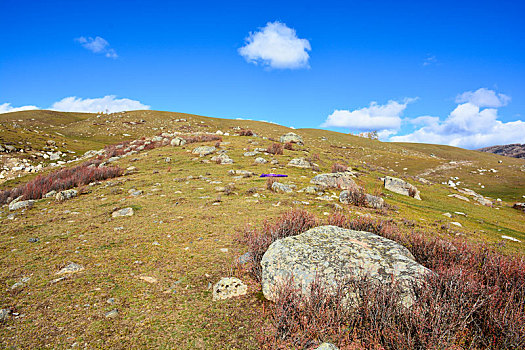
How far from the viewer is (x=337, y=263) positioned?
14.2ft

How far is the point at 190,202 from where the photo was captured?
10.5m

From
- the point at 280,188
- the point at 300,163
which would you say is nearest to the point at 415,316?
the point at 280,188

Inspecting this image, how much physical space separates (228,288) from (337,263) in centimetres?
226

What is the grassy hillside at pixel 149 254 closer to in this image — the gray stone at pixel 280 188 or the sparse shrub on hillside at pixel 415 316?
the gray stone at pixel 280 188

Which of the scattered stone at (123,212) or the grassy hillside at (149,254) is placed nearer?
the grassy hillside at (149,254)

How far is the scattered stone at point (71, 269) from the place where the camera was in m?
5.13

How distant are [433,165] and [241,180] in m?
47.6

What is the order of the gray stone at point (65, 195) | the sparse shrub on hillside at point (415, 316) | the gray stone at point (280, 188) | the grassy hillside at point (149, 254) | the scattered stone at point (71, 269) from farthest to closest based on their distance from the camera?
the gray stone at point (280, 188) → the gray stone at point (65, 195) → the scattered stone at point (71, 269) → the grassy hillside at point (149, 254) → the sparse shrub on hillside at point (415, 316)

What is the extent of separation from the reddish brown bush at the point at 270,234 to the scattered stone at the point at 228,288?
0.43 meters

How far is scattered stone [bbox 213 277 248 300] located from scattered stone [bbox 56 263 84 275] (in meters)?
3.36

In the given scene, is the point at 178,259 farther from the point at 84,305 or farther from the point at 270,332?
the point at 270,332

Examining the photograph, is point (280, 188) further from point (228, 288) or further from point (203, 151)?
point (203, 151)

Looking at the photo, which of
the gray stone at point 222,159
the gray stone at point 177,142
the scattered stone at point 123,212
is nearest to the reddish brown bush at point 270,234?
the scattered stone at point 123,212

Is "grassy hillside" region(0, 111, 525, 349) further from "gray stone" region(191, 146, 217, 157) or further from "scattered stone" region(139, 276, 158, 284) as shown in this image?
"gray stone" region(191, 146, 217, 157)
